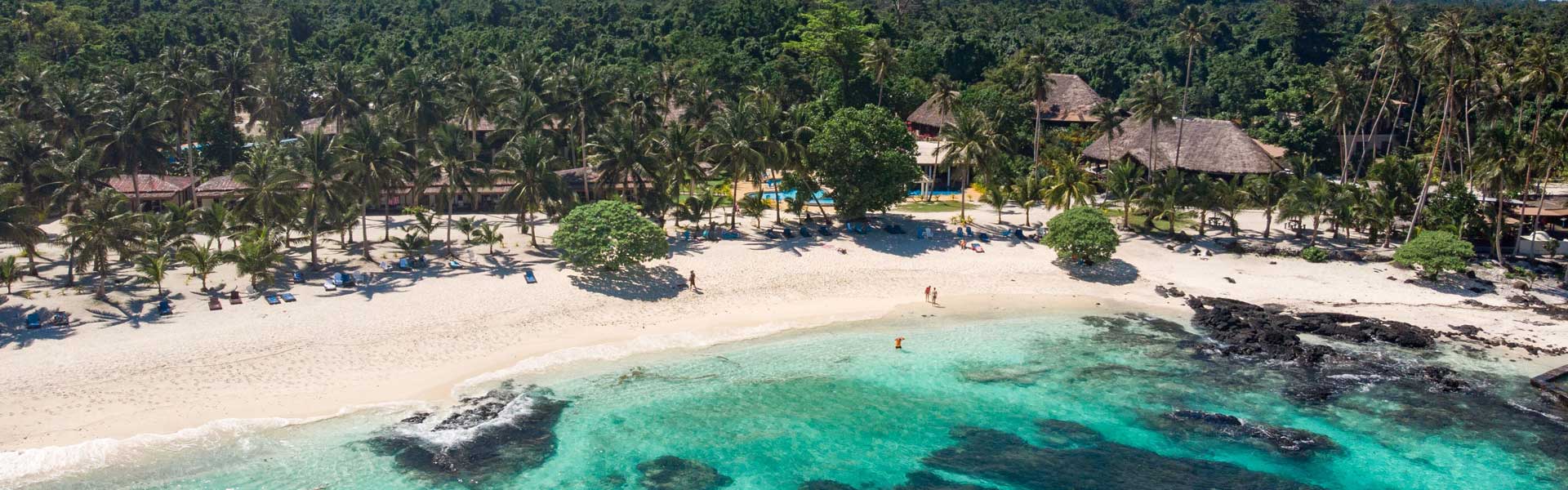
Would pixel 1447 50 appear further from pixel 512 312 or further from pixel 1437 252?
pixel 512 312

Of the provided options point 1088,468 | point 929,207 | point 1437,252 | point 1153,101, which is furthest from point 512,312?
point 1437,252

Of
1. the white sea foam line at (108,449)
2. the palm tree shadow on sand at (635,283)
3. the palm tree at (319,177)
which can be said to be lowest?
the white sea foam line at (108,449)

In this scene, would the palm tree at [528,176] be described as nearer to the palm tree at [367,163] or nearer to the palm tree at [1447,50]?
the palm tree at [367,163]

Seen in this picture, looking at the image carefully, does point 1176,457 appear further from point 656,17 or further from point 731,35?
point 656,17

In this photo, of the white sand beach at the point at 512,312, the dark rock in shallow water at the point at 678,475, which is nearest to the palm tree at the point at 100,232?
the white sand beach at the point at 512,312

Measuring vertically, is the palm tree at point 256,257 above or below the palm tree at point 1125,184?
below

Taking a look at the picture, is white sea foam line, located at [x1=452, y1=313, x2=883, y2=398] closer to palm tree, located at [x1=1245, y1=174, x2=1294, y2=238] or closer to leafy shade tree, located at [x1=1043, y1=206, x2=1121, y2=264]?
leafy shade tree, located at [x1=1043, y1=206, x2=1121, y2=264]

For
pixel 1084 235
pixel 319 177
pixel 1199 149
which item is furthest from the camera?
pixel 1199 149
